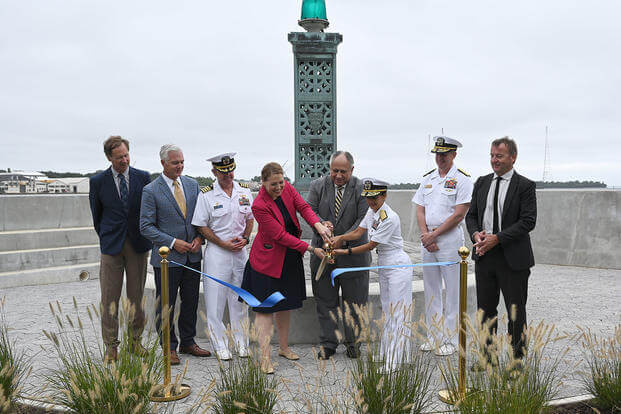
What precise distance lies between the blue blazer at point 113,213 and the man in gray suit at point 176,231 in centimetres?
18

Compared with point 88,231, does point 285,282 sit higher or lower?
lower

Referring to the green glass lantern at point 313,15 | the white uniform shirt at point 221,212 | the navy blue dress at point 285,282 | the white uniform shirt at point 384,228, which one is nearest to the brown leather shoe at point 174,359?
the navy blue dress at point 285,282

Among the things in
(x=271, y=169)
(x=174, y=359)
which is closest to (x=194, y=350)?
(x=174, y=359)

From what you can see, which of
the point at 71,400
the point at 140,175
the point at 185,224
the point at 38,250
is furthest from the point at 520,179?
the point at 38,250

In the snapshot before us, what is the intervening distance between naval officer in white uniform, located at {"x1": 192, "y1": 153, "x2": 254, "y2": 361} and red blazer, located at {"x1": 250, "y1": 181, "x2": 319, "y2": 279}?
298mm

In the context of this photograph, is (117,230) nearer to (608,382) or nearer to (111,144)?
(111,144)

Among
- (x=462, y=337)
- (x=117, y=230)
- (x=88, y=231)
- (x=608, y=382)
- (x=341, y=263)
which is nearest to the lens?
(x=608, y=382)

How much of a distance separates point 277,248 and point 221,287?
688 mm

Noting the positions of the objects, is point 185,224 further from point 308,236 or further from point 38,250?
point 38,250

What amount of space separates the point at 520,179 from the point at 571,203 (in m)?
6.97

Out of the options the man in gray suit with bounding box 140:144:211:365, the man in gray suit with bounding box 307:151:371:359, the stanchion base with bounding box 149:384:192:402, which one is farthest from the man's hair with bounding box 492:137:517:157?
the stanchion base with bounding box 149:384:192:402

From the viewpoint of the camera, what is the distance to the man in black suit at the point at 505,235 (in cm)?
412

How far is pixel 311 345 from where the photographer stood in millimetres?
5164

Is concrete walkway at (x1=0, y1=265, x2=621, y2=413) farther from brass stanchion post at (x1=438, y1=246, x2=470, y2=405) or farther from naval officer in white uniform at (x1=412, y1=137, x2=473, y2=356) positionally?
naval officer in white uniform at (x1=412, y1=137, x2=473, y2=356)
